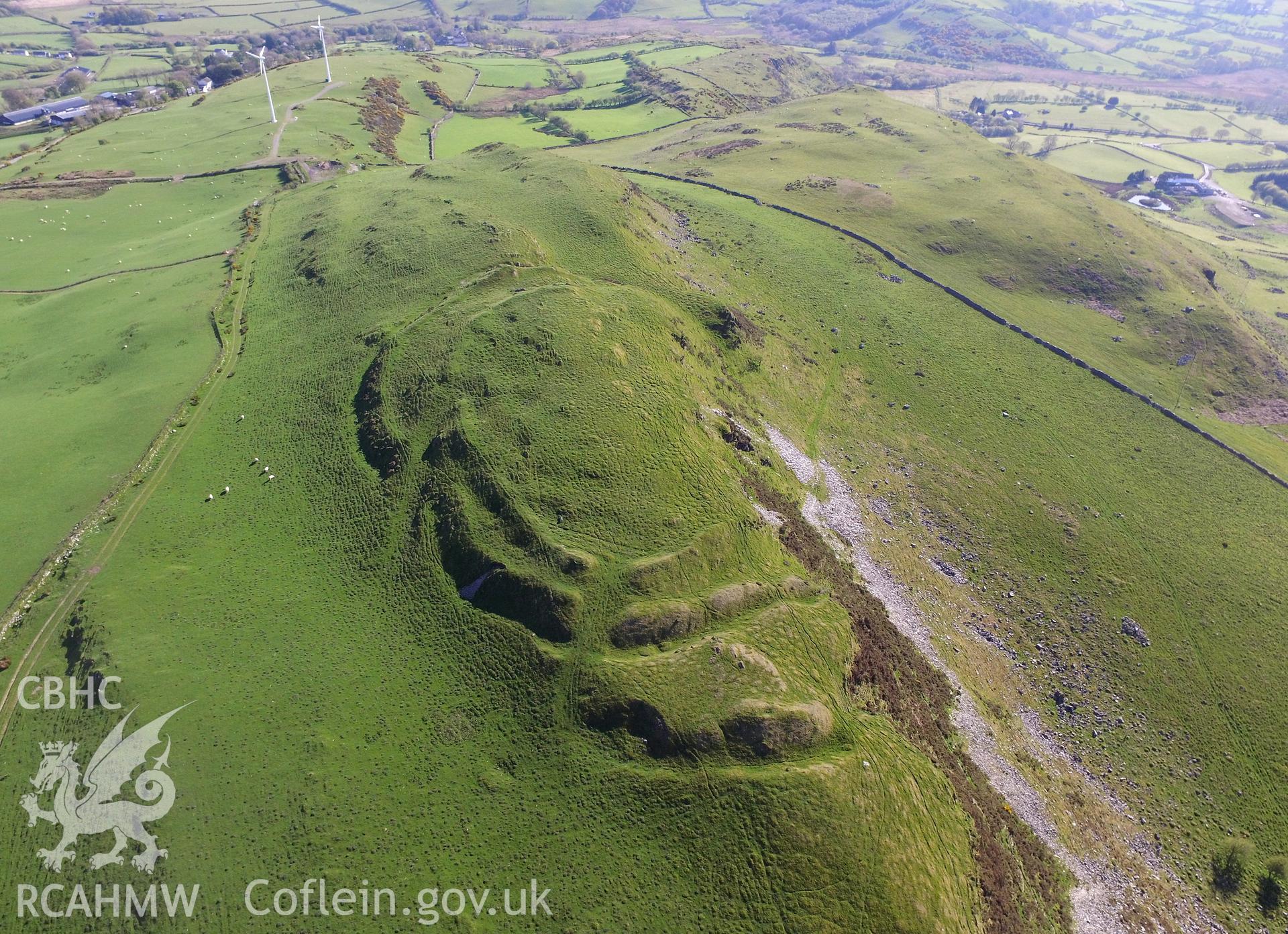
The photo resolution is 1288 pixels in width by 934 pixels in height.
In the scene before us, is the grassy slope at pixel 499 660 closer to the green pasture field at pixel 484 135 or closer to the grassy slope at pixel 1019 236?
the grassy slope at pixel 1019 236

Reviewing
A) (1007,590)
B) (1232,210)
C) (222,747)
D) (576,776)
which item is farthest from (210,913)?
(1232,210)

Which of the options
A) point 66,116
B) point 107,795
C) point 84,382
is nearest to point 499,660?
point 107,795

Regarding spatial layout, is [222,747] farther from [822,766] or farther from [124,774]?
[822,766]

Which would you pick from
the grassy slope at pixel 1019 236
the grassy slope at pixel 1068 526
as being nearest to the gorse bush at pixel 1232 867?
the grassy slope at pixel 1068 526

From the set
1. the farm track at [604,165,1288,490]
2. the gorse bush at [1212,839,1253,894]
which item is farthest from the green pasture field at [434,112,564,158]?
the gorse bush at [1212,839,1253,894]

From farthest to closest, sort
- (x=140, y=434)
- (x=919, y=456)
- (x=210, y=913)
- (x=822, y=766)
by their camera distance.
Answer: (x=919, y=456) → (x=140, y=434) → (x=822, y=766) → (x=210, y=913)

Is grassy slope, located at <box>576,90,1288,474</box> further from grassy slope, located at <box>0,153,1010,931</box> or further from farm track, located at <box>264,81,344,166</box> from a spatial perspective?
farm track, located at <box>264,81,344,166</box>

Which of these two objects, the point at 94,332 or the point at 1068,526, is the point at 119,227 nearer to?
the point at 94,332
